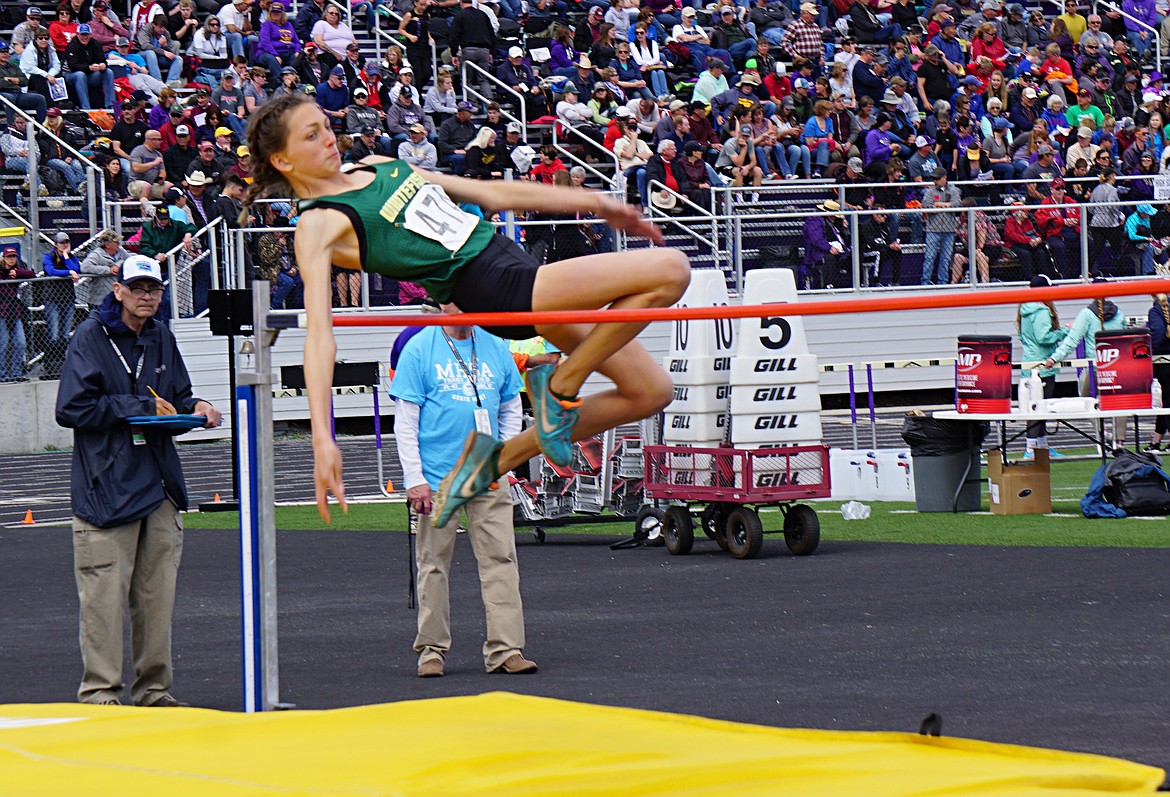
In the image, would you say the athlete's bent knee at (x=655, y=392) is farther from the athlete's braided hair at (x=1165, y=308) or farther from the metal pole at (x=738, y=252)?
the metal pole at (x=738, y=252)

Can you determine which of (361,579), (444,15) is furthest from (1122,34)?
(361,579)

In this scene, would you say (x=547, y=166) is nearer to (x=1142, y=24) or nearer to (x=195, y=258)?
(x=195, y=258)

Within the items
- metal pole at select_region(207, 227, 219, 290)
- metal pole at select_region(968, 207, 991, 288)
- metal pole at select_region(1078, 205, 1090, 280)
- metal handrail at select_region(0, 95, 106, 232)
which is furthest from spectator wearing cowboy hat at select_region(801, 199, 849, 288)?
metal handrail at select_region(0, 95, 106, 232)

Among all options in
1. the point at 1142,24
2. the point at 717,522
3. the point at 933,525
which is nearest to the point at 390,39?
the point at 933,525

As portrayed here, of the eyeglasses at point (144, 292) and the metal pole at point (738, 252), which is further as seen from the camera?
the metal pole at point (738, 252)

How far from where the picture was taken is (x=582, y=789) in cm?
507

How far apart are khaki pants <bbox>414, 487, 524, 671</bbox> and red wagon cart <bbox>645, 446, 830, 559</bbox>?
403 cm

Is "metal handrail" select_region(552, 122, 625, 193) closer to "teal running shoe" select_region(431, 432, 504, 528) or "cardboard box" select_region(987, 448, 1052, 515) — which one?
"cardboard box" select_region(987, 448, 1052, 515)

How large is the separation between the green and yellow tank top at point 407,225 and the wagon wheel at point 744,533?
22.2 ft

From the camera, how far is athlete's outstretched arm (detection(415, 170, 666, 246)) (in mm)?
6051

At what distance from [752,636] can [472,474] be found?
10.5 ft

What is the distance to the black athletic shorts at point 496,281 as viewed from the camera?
605cm

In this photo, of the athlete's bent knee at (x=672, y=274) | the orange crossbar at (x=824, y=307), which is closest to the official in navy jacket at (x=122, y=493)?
the orange crossbar at (x=824, y=307)

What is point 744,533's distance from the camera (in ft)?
41.7
